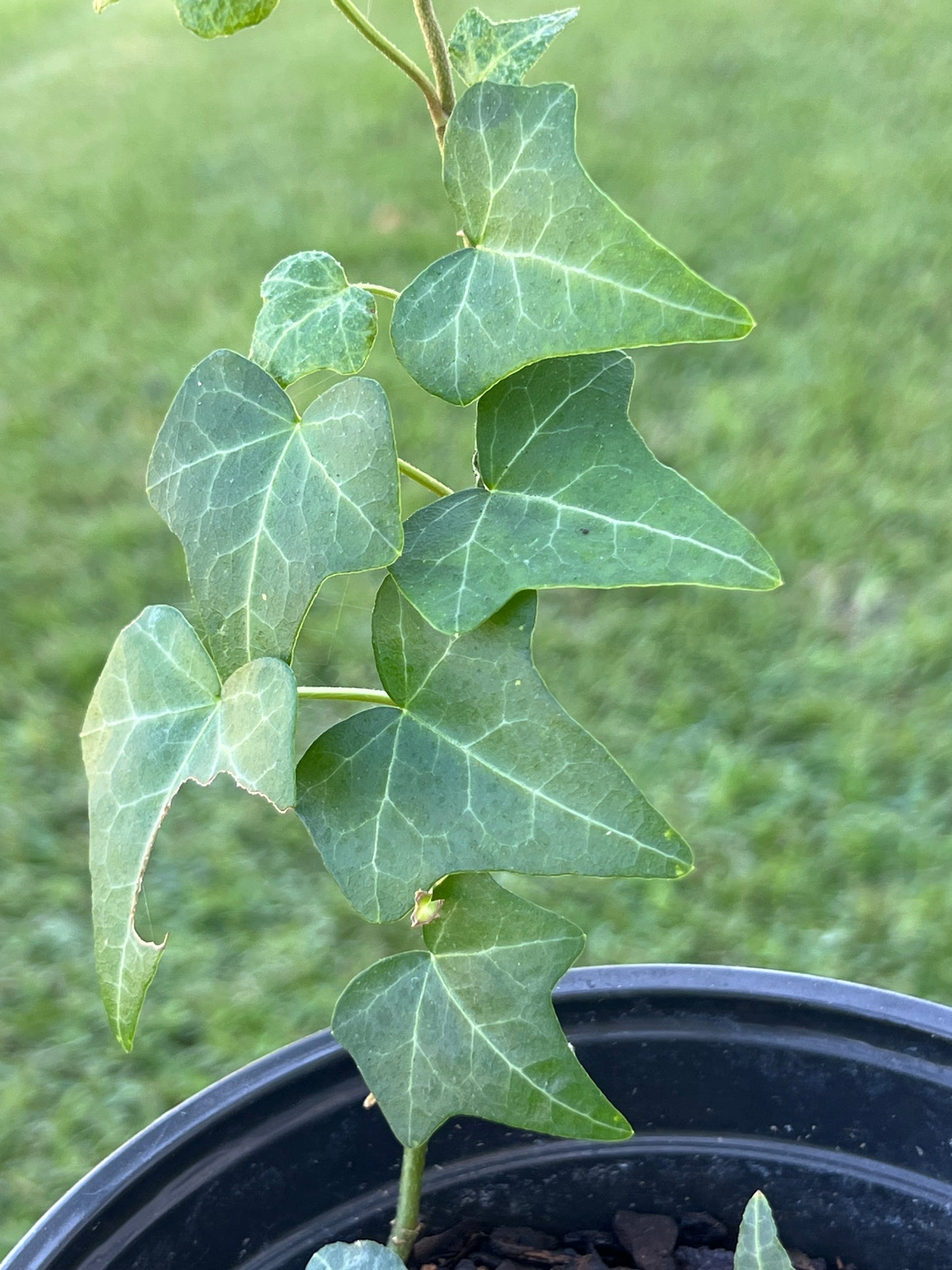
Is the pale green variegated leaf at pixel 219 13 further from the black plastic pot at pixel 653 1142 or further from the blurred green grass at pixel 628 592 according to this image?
the blurred green grass at pixel 628 592

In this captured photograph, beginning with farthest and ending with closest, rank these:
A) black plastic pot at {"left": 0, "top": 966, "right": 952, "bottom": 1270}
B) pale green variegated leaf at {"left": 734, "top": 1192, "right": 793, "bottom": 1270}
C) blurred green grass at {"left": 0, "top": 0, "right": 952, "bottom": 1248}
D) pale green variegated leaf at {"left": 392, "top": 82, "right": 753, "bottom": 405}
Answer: blurred green grass at {"left": 0, "top": 0, "right": 952, "bottom": 1248}, black plastic pot at {"left": 0, "top": 966, "right": 952, "bottom": 1270}, pale green variegated leaf at {"left": 734, "top": 1192, "right": 793, "bottom": 1270}, pale green variegated leaf at {"left": 392, "top": 82, "right": 753, "bottom": 405}

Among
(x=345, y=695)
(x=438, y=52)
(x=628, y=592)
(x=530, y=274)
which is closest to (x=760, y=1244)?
(x=345, y=695)

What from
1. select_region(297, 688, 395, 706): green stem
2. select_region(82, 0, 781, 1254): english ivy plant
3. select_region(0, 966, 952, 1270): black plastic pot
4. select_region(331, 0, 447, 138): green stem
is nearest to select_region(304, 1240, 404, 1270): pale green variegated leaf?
select_region(82, 0, 781, 1254): english ivy plant

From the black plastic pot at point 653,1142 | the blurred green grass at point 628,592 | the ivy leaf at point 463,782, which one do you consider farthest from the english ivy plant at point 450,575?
the blurred green grass at point 628,592

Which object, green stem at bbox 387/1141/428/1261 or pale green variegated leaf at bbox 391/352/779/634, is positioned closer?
pale green variegated leaf at bbox 391/352/779/634

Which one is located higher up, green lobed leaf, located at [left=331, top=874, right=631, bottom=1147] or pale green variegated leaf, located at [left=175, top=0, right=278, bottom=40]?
pale green variegated leaf, located at [left=175, top=0, right=278, bottom=40]

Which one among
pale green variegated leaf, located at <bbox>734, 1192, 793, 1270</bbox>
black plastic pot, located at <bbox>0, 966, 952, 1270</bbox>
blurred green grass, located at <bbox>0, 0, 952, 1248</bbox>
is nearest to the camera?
pale green variegated leaf, located at <bbox>734, 1192, 793, 1270</bbox>

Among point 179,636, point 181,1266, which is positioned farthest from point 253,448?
point 181,1266

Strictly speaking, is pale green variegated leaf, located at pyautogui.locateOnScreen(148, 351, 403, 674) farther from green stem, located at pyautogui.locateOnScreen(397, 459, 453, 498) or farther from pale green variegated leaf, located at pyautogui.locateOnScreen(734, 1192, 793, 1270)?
pale green variegated leaf, located at pyautogui.locateOnScreen(734, 1192, 793, 1270)
